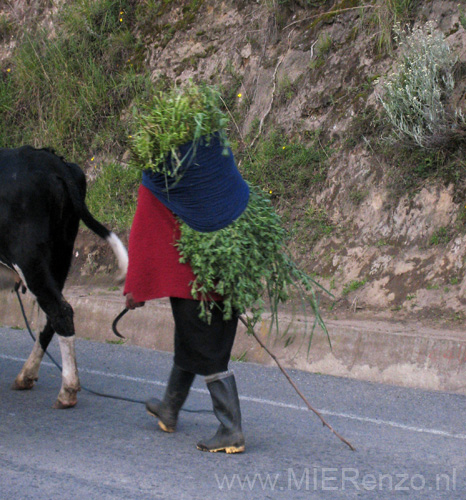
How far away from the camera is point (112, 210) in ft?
38.4

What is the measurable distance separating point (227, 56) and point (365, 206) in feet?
15.5

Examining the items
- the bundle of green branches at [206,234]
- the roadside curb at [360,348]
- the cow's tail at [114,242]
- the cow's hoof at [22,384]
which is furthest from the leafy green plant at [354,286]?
the bundle of green branches at [206,234]

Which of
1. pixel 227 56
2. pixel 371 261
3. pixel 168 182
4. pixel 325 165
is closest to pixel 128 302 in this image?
pixel 168 182

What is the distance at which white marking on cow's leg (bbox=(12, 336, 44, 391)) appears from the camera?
561 cm

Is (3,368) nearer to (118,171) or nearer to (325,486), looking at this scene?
(325,486)

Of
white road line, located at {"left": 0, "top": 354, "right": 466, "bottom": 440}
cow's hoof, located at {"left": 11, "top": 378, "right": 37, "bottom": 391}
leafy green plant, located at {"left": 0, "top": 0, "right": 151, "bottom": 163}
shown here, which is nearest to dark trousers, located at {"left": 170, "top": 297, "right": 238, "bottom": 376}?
white road line, located at {"left": 0, "top": 354, "right": 466, "bottom": 440}

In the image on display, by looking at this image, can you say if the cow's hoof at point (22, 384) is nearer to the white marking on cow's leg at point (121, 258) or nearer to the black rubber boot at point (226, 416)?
the white marking on cow's leg at point (121, 258)

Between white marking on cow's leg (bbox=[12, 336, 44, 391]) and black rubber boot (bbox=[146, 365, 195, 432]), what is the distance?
141 centimetres

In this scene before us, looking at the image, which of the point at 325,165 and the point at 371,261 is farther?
the point at 325,165

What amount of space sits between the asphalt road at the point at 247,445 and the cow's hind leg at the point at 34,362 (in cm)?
11

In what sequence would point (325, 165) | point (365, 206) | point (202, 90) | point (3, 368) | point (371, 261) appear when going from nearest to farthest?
point (202, 90)
point (3, 368)
point (371, 261)
point (365, 206)
point (325, 165)

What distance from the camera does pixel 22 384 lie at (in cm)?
564

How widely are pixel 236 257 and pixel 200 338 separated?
54cm

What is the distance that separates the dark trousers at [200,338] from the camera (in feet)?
13.6
